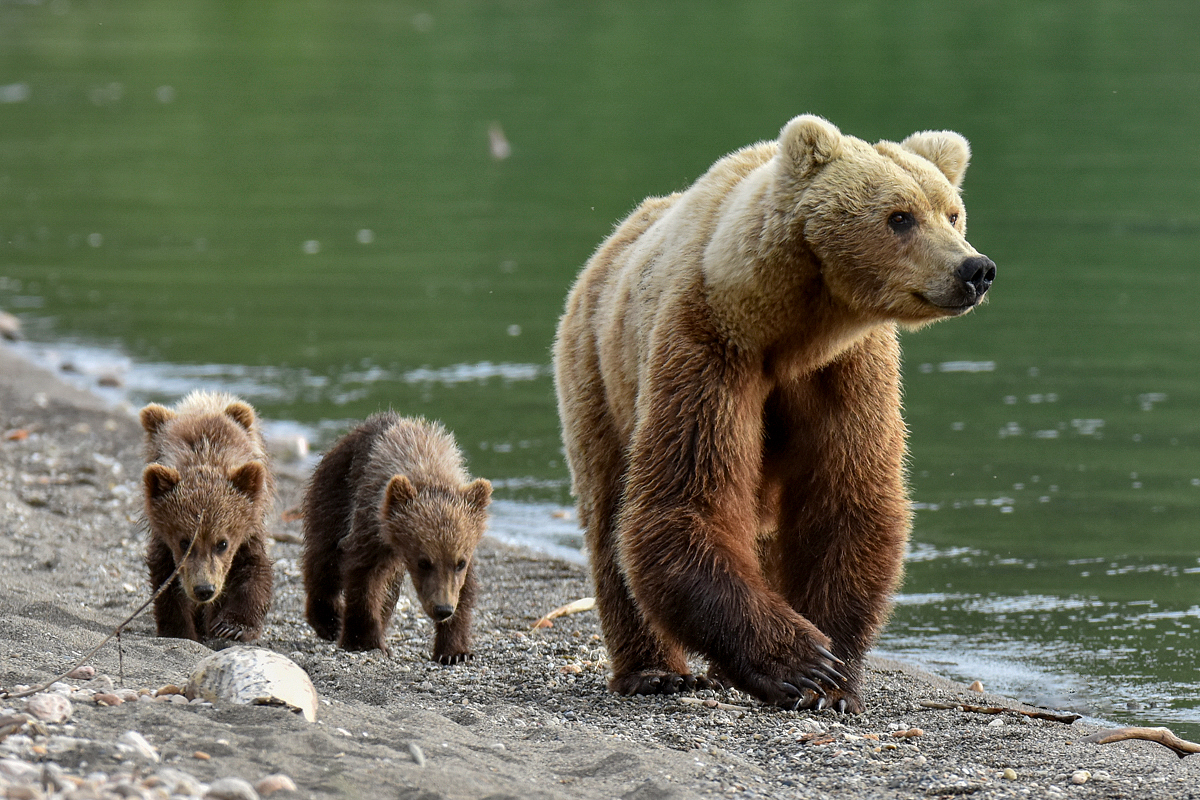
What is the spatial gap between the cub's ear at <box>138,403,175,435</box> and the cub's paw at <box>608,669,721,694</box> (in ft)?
9.11

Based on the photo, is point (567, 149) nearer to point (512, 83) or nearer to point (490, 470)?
point (512, 83)

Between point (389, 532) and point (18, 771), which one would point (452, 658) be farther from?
point (18, 771)

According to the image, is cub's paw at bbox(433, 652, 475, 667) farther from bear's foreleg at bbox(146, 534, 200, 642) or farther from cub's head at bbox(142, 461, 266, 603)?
bear's foreleg at bbox(146, 534, 200, 642)

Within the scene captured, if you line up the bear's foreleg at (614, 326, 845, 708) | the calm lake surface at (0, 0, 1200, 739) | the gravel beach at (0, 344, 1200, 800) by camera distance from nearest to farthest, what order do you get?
Answer: the gravel beach at (0, 344, 1200, 800)
the bear's foreleg at (614, 326, 845, 708)
the calm lake surface at (0, 0, 1200, 739)

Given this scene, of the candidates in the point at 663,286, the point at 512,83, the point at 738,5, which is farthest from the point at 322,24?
the point at 663,286

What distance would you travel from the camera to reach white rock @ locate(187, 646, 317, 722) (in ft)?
17.0

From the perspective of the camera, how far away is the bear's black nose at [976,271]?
17.2ft

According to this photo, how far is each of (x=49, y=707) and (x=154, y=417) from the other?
10.5ft

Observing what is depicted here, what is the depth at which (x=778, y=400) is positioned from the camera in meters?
5.88

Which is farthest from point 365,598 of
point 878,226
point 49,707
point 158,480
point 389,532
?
point 878,226

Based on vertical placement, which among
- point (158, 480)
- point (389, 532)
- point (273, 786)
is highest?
point (158, 480)

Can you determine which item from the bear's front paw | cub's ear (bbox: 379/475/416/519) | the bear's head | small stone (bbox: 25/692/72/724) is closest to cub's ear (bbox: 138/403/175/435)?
→ the bear's front paw

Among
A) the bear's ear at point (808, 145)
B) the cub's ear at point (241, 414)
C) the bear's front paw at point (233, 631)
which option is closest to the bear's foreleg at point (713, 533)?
the bear's ear at point (808, 145)

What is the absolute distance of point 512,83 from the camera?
33.1 m
